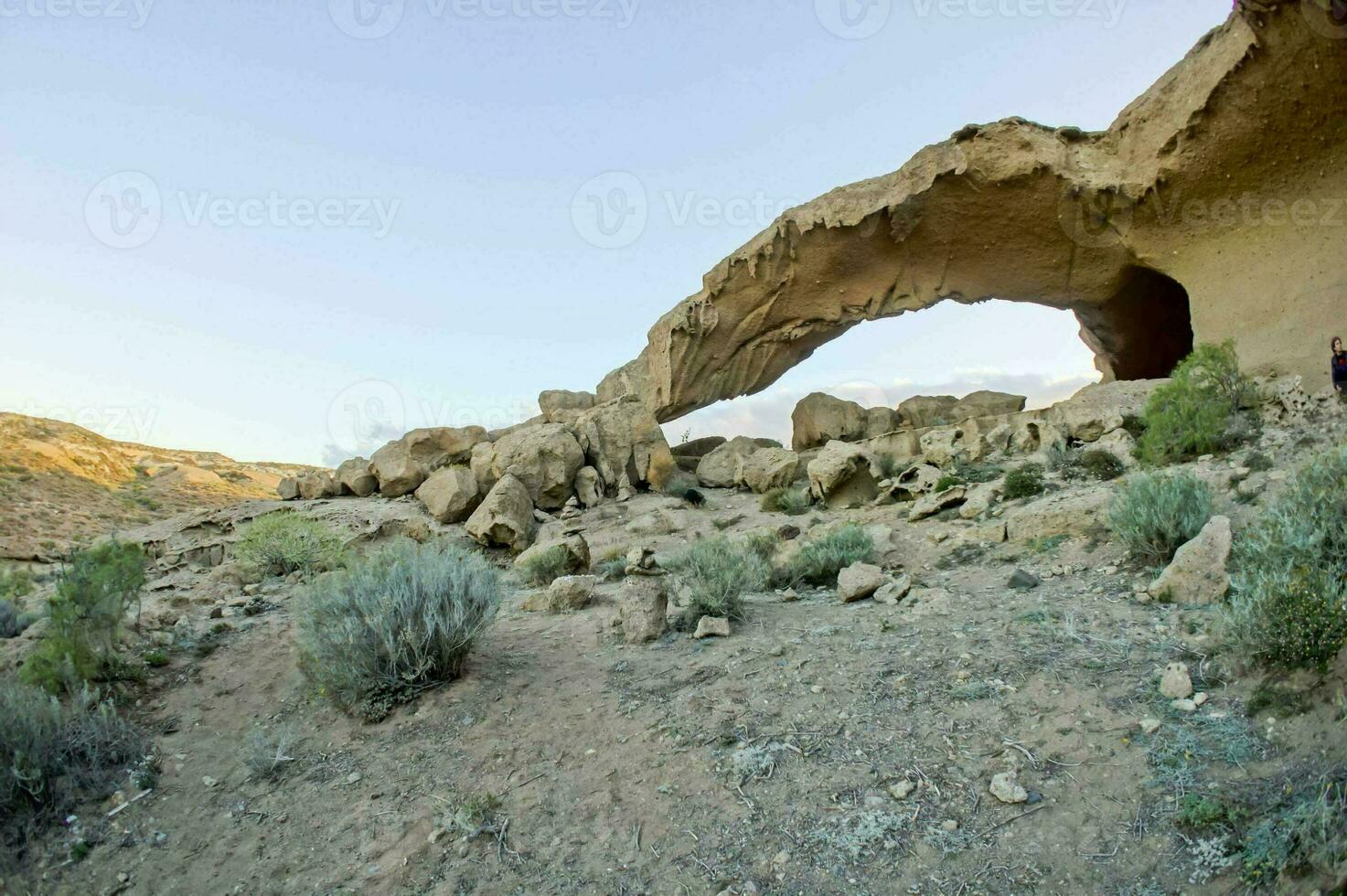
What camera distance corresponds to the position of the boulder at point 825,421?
17188 millimetres

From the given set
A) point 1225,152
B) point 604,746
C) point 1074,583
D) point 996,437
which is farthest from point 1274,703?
point 1225,152

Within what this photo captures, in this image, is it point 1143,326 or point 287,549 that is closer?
point 287,549

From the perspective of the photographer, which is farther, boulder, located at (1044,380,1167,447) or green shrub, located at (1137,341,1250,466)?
boulder, located at (1044,380,1167,447)

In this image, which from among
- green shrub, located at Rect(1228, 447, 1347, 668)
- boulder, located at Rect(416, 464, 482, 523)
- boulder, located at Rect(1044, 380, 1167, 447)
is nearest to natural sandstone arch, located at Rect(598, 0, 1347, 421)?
boulder, located at Rect(1044, 380, 1167, 447)

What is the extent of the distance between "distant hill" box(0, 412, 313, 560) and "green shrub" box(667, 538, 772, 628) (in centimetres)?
1460

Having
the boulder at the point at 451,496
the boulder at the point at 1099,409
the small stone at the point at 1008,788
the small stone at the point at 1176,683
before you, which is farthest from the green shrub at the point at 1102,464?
the boulder at the point at 451,496

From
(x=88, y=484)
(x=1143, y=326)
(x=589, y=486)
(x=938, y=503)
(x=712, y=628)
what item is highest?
(x=88, y=484)

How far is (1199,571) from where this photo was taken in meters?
4.88

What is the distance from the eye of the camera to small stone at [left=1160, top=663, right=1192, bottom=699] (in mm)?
3664

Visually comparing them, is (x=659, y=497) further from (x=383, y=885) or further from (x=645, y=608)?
(x=383, y=885)

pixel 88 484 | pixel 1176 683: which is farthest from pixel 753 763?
pixel 88 484

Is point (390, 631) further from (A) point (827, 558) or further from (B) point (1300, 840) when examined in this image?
(B) point (1300, 840)

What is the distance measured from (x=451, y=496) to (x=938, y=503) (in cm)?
874

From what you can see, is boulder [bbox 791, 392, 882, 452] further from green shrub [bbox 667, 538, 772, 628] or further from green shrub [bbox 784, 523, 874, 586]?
green shrub [bbox 667, 538, 772, 628]
